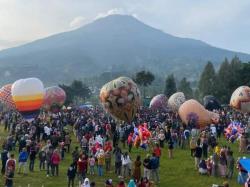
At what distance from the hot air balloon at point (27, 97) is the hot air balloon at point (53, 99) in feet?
55.8

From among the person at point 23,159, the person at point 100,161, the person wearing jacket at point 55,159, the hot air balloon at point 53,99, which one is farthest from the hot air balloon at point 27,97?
the person at point 100,161

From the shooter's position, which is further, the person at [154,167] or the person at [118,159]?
the person at [118,159]

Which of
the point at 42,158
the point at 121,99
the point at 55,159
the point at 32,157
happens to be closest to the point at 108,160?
the point at 55,159

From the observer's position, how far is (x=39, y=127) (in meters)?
32.6

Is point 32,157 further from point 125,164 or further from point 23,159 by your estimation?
point 125,164

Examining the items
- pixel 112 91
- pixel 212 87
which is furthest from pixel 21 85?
pixel 212 87

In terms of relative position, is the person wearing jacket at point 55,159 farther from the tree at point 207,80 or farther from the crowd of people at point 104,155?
the tree at point 207,80

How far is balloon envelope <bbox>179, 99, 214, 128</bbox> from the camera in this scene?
131ft

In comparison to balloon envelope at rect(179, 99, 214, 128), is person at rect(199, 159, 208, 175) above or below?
below

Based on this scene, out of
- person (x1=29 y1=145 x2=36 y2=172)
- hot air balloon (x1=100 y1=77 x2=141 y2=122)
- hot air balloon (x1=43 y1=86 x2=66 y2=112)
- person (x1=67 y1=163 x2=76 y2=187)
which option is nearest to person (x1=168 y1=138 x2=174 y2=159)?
person (x1=29 y1=145 x2=36 y2=172)

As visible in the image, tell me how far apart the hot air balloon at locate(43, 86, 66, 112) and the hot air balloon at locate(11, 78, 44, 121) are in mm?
17012

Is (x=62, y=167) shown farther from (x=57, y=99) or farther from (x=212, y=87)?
(x=212, y=87)

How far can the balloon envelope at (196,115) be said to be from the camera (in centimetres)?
3994

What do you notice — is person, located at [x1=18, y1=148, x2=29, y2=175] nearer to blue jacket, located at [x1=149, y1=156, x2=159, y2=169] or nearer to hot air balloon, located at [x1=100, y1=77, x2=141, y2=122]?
blue jacket, located at [x1=149, y1=156, x2=159, y2=169]
